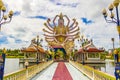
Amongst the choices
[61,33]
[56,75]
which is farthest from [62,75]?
[61,33]

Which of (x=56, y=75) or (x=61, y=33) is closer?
(x=56, y=75)

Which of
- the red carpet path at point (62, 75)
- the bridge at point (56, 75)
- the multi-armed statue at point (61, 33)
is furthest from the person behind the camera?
the multi-armed statue at point (61, 33)

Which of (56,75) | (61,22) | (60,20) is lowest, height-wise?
(56,75)

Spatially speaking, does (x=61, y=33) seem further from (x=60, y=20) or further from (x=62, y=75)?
(x=62, y=75)

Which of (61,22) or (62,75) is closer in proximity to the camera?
(62,75)

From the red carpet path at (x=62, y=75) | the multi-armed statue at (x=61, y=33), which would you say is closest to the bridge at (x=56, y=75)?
the red carpet path at (x=62, y=75)

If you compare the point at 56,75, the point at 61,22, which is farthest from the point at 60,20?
the point at 56,75

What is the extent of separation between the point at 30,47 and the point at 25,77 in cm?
2881

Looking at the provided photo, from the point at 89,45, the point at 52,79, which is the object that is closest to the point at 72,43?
the point at 89,45

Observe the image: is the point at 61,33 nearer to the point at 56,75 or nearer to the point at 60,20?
the point at 60,20

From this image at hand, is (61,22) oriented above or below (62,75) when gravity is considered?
above

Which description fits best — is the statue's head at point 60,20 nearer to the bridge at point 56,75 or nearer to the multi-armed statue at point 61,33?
the multi-armed statue at point 61,33

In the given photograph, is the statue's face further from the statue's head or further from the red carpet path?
the red carpet path

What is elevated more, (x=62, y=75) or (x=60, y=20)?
(x=60, y=20)
